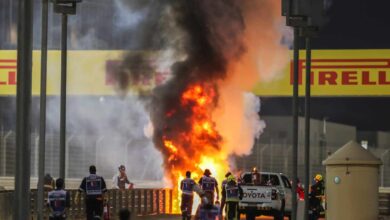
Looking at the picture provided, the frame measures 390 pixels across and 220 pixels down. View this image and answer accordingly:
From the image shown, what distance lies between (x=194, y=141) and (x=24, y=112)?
2306 centimetres

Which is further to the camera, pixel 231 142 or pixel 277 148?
pixel 277 148

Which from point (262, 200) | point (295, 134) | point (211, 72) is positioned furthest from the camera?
point (211, 72)

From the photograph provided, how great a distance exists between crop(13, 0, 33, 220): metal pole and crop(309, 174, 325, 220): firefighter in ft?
46.1

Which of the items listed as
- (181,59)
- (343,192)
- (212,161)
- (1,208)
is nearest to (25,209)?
(1,208)

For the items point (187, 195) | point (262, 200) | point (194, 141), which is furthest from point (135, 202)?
point (194, 141)

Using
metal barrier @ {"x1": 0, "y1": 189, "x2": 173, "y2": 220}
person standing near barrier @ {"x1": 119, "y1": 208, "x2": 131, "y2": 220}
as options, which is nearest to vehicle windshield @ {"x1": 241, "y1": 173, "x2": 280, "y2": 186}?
metal barrier @ {"x1": 0, "y1": 189, "x2": 173, "y2": 220}

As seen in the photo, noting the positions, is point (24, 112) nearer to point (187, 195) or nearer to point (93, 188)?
point (93, 188)

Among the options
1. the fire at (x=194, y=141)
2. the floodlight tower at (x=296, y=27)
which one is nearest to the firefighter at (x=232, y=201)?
the floodlight tower at (x=296, y=27)

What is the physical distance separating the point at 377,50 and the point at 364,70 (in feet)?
3.67

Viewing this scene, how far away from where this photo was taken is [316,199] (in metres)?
28.0

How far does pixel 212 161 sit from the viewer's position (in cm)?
3806

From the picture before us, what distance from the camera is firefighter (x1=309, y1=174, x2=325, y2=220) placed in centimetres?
2775

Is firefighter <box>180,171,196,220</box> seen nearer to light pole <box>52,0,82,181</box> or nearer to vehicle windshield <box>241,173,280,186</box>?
vehicle windshield <box>241,173,280,186</box>

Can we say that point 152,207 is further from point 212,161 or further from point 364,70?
point 364,70
